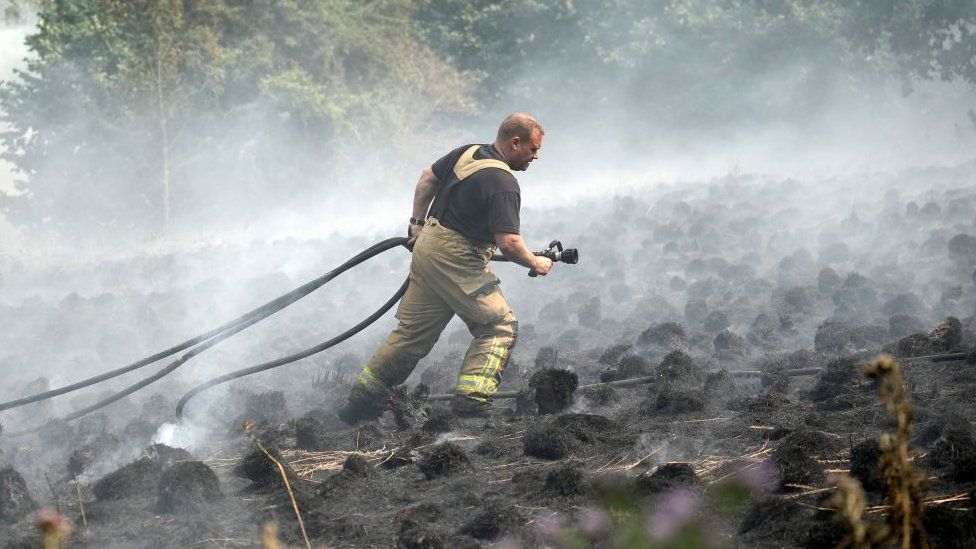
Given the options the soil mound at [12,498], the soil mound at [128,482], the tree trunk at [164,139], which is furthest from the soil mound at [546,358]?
the tree trunk at [164,139]

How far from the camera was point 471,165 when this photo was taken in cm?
548

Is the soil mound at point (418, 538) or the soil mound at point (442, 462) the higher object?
the soil mound at point (442, 462)

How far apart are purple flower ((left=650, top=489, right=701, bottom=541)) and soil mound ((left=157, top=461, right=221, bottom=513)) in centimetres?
222

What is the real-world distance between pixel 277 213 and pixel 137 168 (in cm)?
355

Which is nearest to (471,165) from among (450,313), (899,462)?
(450,313)

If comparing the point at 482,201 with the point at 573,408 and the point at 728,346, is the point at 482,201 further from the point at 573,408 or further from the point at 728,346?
the point at 728,346

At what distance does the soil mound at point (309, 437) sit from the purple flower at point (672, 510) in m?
2.44

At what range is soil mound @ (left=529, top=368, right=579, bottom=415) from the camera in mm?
5723

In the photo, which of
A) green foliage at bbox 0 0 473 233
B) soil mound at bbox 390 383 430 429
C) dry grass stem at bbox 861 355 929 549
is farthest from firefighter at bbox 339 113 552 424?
green foliage at bbox 0 0 473 233

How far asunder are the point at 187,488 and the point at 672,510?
2.37 metres

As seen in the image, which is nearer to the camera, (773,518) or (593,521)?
(773,518)

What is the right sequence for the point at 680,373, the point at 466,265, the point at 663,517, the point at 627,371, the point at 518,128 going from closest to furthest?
1. the point at 663,517
2. the point at 518,128
3. the point at 466,265
4. the point at 680,373
5. the point at 627,371

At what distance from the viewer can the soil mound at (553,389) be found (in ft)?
18.8

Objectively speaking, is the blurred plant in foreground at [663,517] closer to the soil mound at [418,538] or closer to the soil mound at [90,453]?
the soil mound at [418,538]
